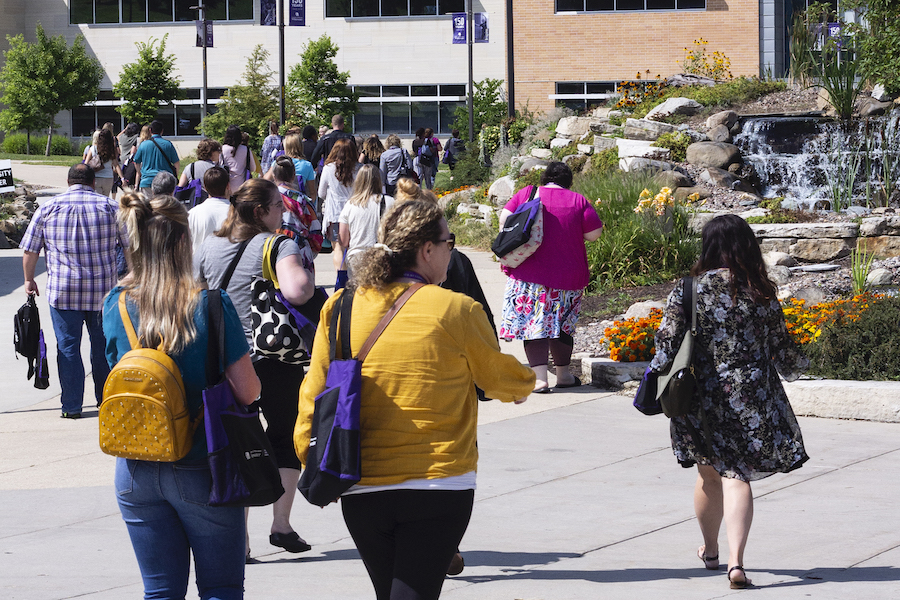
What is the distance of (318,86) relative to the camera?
42.7 metres

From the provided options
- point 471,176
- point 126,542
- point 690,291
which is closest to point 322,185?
point 126,542

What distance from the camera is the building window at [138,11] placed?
4741 centimetres

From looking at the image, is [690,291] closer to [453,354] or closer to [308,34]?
[453,354]

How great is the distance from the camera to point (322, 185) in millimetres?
11953

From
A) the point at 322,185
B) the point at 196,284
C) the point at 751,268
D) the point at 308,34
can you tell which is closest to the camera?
the point at 196,284

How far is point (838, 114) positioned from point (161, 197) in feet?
58.3

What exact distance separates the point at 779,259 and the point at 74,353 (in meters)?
8.85

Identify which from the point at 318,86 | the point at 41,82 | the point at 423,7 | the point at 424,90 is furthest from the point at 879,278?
the point at 41,82

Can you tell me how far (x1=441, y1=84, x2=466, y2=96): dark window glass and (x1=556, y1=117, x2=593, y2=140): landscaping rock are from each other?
24.9 m

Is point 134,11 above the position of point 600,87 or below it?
above

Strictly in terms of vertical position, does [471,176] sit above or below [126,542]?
above

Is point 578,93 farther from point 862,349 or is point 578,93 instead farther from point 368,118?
point 862,349

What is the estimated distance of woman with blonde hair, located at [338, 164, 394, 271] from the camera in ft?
31.5

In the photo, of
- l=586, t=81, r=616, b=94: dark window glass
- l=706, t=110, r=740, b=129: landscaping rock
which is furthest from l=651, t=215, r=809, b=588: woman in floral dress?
l=586, t=81, r=616, b=94: dark window glass
